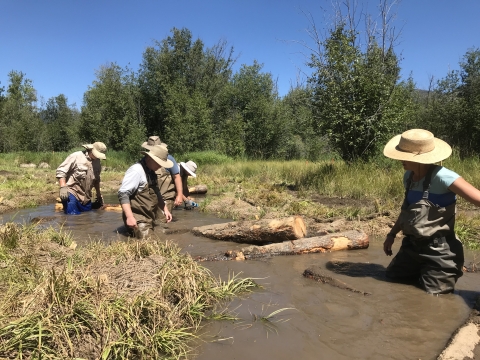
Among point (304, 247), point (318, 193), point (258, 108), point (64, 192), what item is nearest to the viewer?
point (304, 247)

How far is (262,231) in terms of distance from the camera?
5668mm

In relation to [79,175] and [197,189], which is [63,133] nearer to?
[197,189]

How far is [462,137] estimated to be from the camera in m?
24.1

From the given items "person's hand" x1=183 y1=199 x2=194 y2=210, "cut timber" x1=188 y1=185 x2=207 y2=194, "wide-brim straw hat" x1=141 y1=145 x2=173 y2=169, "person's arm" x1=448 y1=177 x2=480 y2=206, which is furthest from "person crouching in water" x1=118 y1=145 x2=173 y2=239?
"cut timber" x1=188 y1=185 x2=207 y2=194

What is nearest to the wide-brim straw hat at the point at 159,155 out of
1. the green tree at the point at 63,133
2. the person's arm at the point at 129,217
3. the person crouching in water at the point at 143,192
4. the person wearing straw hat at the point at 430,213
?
the person crouching in water at the point at 143,192

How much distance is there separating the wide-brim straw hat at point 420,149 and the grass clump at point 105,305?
2079mm

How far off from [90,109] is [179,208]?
2858cm

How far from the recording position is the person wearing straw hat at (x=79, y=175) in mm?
8078

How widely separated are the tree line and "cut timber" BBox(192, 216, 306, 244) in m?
6.89

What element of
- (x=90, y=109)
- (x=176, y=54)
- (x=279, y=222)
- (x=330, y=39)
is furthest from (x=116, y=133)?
(x=279, y=222)

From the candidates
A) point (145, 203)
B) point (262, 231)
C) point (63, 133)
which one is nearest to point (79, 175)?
point (145, 203)

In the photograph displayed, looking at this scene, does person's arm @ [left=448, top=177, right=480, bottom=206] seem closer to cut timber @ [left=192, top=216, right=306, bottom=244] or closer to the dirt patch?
cut timber @ [left=192, top=216, right=306, bottom=244]

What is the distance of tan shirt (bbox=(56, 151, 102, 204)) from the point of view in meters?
8.16

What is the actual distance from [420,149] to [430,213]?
25.2 inches
